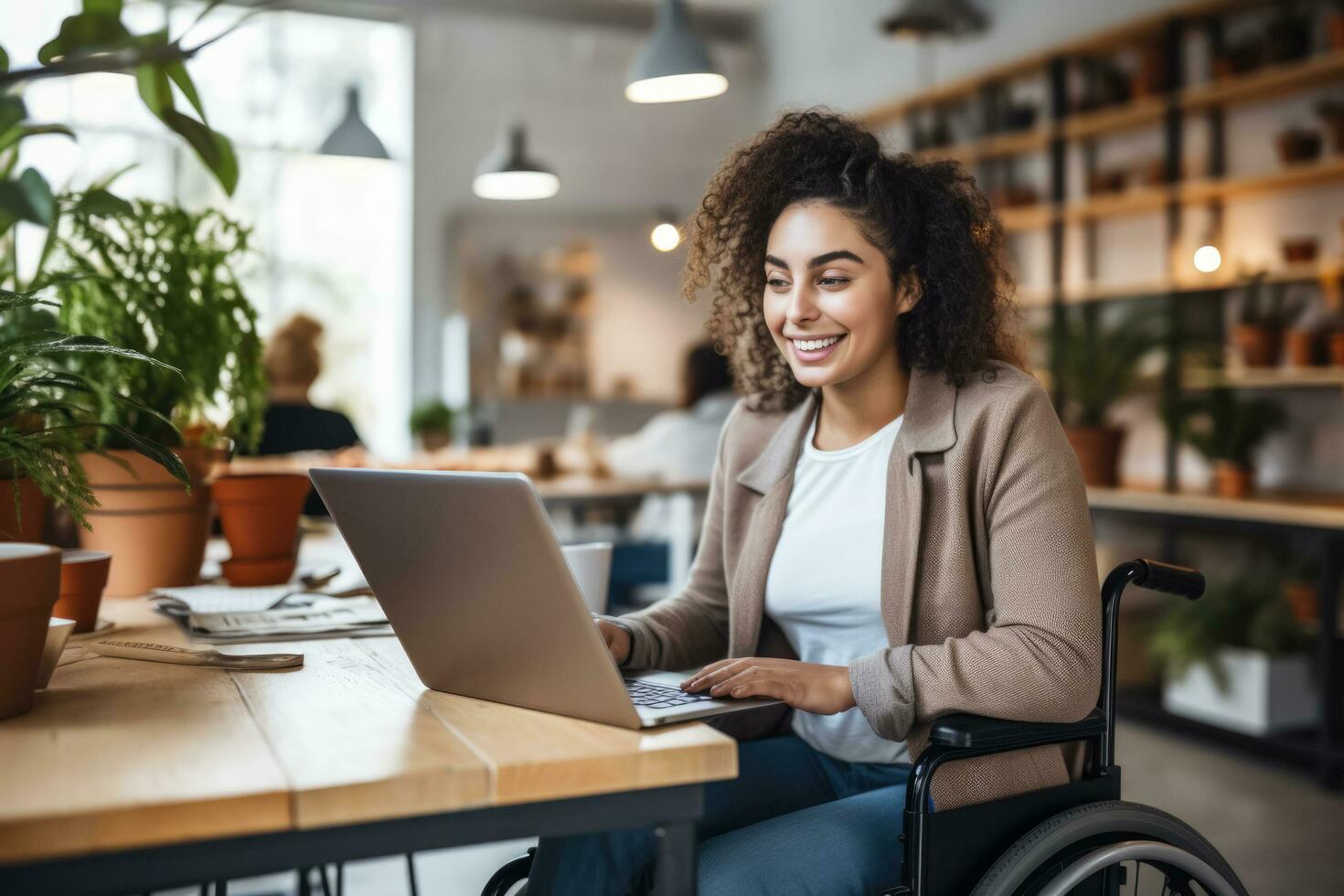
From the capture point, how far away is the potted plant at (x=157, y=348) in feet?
A: 5.54

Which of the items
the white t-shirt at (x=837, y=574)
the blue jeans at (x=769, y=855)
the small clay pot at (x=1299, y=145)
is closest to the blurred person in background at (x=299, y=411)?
the blue jeans at (x=769, y=855)

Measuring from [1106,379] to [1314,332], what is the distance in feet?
2.30

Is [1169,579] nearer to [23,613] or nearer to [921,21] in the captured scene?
[23,613]

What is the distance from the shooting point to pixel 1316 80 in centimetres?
418

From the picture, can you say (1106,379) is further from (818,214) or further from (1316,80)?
(818,214)

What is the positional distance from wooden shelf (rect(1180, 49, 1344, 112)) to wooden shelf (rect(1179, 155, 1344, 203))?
29 cm

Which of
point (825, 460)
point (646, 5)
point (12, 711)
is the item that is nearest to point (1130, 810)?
point (825, 460)

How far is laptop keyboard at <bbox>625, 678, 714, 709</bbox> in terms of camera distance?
42.6 inches

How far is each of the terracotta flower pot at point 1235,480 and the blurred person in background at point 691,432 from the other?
1.81m

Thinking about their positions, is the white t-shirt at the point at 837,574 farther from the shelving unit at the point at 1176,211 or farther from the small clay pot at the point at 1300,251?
the small clay pot at the point at 1300,251

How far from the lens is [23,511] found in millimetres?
Result: 1484

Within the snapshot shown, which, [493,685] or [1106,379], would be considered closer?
[493,685]

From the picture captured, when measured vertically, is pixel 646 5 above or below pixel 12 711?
above

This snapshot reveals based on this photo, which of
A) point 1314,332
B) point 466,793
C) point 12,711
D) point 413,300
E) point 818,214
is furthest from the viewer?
point 413,300
